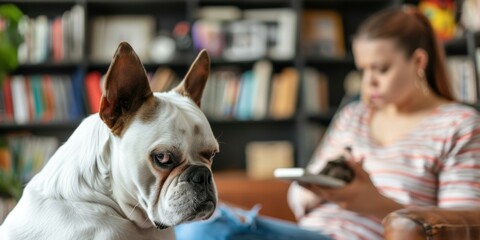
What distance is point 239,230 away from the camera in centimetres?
134

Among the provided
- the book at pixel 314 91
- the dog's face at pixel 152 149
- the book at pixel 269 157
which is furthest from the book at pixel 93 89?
the dog's face at pixel 152 149

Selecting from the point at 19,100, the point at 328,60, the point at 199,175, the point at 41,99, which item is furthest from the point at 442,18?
the point at 199,175

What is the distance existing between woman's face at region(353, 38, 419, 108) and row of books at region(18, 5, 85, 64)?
198 centimetres

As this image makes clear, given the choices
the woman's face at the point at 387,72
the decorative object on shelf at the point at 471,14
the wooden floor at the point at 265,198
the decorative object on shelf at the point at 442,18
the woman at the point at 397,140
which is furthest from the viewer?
the decorative object on shelf at the point at 442,18

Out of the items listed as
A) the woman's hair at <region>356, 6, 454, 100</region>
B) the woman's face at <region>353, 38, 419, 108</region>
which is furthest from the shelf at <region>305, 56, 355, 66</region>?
the woman's face at <region>353, 38, 419, 108</region>

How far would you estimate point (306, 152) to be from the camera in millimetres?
3354

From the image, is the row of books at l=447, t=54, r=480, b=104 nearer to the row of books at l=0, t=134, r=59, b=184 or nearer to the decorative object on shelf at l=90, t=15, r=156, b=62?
the decorative object on shelf at l=90, t=15, r=156, b=62

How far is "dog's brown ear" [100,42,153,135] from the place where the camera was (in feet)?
2.74

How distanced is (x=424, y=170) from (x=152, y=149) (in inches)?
36.2

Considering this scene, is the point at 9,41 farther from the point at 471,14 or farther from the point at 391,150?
the point at 471,14

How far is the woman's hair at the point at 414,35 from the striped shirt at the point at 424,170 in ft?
0.45

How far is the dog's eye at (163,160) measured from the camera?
87 cm

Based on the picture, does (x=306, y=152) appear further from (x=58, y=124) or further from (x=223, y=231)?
(x=223, y=231)

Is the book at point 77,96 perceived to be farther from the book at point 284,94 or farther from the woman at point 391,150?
the woman at point 391,150
